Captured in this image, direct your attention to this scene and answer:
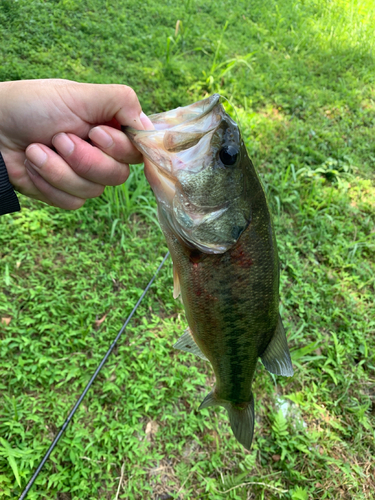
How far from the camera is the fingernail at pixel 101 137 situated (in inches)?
57.2

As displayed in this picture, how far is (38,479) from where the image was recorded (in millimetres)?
2088

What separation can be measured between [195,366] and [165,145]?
211 cm

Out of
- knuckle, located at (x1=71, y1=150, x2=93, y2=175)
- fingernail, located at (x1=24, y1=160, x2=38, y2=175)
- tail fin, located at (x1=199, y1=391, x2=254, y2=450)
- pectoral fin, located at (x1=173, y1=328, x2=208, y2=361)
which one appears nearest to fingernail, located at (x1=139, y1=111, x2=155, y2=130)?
knuckle, located at (x1=71, y1=150, x2=93, y2=175)

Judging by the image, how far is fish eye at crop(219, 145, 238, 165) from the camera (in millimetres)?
1283

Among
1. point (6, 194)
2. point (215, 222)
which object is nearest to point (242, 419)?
point (215, 222)

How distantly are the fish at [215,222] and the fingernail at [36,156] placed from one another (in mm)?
405

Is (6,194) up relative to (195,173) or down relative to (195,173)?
down

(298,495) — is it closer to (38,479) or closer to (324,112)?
(38,479)

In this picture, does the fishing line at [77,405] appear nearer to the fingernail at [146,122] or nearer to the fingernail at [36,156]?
the fingernail at [36,156]

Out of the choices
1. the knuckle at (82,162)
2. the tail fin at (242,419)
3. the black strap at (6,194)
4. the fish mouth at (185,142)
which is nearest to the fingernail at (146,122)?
the fish mouth at (185,142)

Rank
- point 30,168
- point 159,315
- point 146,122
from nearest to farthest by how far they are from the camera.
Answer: point 146,122 < point 30,168 < point 159,315

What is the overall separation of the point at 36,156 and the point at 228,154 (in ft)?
2.88

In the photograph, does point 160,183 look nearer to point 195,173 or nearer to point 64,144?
point 195,173

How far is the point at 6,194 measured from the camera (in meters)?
1.65
